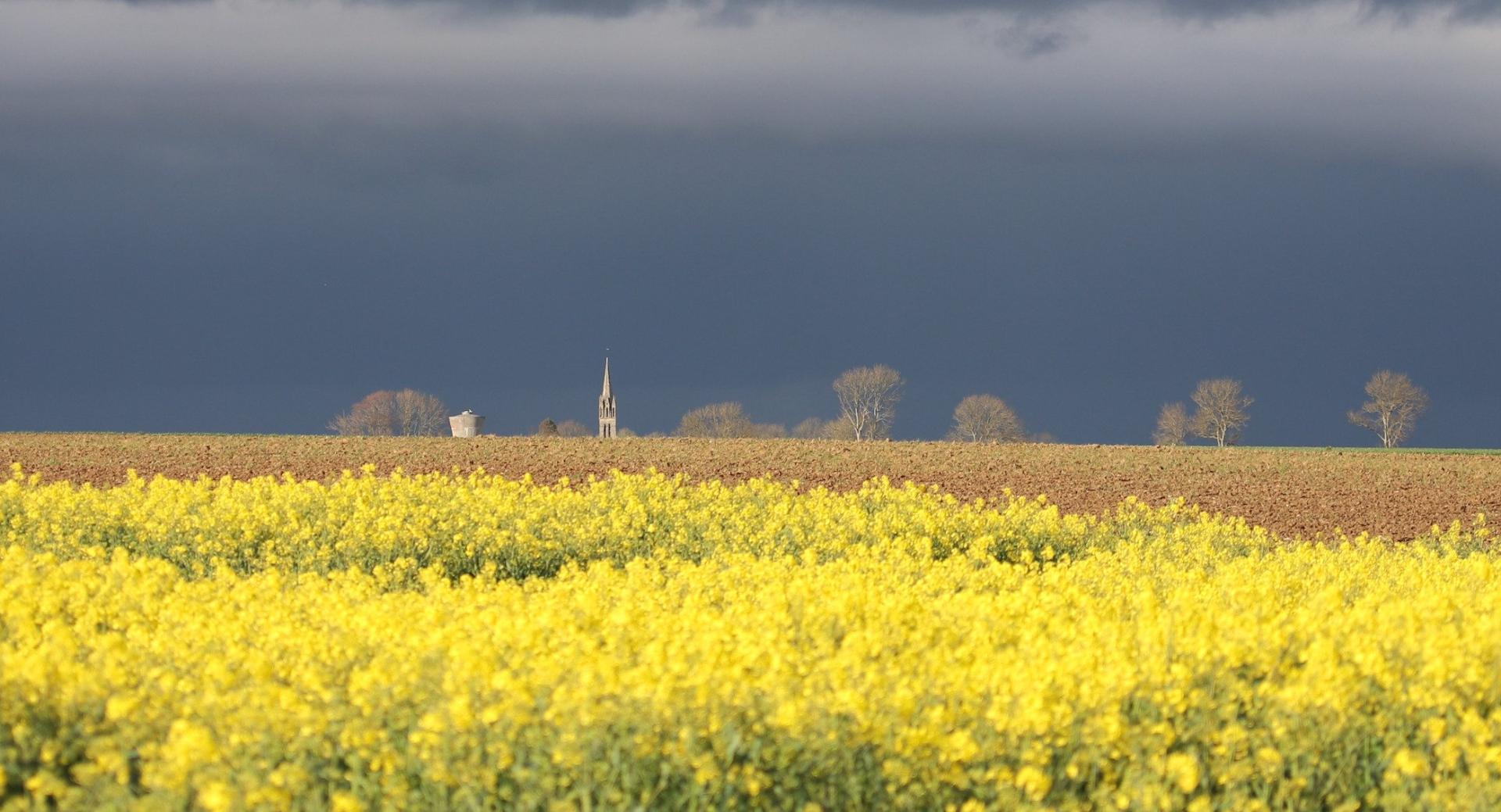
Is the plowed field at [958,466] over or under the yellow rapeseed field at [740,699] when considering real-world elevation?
over

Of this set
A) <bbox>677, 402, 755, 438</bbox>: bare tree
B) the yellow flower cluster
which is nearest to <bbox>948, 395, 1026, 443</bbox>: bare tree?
<bbox>677, 402, 755, 438</bbox>: bare tree

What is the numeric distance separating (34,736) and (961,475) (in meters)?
22.5

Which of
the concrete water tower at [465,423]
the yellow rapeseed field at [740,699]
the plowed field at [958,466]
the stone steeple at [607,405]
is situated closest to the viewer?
the yellow rapeseed field at [740,699]

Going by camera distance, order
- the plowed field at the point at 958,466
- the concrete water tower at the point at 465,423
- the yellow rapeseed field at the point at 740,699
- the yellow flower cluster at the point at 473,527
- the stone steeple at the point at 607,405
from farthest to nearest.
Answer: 1. the stone steeple at the point at 607,405
2. the concrete water tower at the point at 465,423
3. the plowed field at the point at 958,466
4. the yellow flower cluster at the point at 473,527
5. the yellow rapeseed field at the point at 740,699

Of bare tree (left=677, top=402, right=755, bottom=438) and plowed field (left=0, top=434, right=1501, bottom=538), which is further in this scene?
bare tree (left=677, top=402, right=755, bottom=438)

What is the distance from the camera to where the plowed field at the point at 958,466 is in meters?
23.5

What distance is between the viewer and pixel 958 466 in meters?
29.1

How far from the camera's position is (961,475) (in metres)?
27.0

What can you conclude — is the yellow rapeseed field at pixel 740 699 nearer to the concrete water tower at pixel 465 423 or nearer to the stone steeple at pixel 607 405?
the concrete water tower at pixel 465 423

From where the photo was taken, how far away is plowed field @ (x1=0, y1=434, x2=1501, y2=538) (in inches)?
927

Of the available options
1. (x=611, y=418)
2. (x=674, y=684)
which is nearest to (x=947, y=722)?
(x=674, y=684)

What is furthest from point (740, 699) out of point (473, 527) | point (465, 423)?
point (465, 423)

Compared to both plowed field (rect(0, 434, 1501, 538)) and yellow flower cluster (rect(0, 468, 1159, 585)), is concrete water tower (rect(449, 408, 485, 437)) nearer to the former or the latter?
plowed field (rect(0, 434, 1501, 538))

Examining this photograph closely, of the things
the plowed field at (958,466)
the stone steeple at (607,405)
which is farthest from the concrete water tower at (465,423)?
the stone steeple at (607,405)
